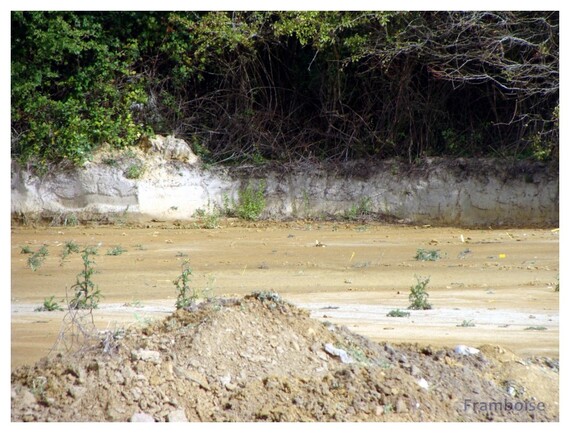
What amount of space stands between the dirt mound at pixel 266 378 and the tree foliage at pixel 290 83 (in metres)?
11.4

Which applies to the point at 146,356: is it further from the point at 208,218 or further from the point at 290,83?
the point at 290,83

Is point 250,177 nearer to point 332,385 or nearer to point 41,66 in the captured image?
point 41,66

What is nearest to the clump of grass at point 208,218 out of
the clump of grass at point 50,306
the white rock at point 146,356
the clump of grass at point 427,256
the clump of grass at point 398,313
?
the clump of grass at point 427,256

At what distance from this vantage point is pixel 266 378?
5434mm

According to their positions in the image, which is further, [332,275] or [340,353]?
[332,275]

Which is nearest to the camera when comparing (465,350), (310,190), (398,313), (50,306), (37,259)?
(465,350)

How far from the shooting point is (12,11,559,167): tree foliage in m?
16.9

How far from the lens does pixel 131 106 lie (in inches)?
725

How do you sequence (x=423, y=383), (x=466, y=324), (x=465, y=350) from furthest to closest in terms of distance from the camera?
(x=466, y=324), (x=465, y=350), (x=423, y=383)

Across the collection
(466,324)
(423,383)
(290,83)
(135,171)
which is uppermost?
(290,83)

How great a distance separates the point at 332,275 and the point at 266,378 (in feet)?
18.2

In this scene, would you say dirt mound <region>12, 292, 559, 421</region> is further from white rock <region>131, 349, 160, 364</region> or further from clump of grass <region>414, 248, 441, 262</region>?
clump of grass <region>414, 248, 441, 262</region>

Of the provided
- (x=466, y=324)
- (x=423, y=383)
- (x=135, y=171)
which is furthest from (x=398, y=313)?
(x=135, y=171)
